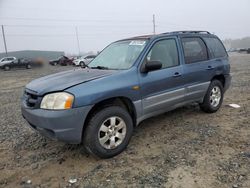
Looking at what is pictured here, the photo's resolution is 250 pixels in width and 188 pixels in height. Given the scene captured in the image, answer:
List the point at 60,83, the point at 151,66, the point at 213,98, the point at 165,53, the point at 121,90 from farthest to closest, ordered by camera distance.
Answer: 1. the point at 213,98
2. the point at 165,53
3. the point at 151,66
4. the point at 121,90
5. the point at 60,83

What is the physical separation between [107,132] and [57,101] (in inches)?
33.2

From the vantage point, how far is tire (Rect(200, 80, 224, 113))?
5407 mm

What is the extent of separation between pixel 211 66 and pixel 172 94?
4.70 feet

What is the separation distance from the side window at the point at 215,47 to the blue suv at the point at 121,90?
0.04 m

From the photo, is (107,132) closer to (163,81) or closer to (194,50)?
(163,81)

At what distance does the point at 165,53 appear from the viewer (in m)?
4.53

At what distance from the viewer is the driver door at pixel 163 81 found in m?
4.06

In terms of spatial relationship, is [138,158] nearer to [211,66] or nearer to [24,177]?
[24,177]

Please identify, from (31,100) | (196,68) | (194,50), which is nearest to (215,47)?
(194,50)

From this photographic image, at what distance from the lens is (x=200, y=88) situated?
5.12 metres

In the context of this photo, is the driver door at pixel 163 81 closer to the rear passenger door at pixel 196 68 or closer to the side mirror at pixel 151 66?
the side mirror at pixel 151 66

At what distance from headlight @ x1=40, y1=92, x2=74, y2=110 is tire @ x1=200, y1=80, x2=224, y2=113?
3252 millimetres

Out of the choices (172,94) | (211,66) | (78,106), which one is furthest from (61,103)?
(211,66)

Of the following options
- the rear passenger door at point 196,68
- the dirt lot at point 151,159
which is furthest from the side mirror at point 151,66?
the dirt lot at point 151,159
